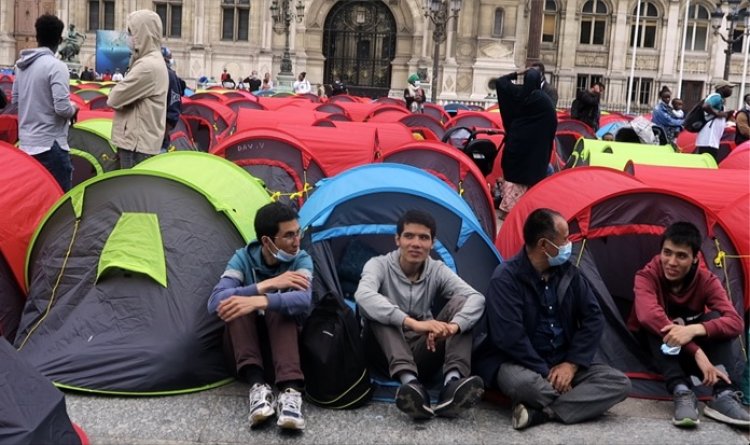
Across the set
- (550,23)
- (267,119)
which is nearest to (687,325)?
(267,119)

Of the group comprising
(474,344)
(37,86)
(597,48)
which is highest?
(597,48)

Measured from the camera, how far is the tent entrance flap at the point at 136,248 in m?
5.98

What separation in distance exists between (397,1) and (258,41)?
639cm

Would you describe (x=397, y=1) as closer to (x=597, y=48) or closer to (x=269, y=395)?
(x=597, y=48)

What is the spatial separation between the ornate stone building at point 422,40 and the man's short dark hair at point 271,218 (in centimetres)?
3222

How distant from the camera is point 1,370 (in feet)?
13.5

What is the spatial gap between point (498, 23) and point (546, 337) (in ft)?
112

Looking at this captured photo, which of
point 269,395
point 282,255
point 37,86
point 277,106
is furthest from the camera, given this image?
point 277,106

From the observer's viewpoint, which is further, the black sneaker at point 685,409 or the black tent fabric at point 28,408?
the black sneaker at point 685,409

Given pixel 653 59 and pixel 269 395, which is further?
pixel 653 59

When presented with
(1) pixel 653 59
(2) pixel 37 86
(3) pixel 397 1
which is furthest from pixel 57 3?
(2) pixel 37 86

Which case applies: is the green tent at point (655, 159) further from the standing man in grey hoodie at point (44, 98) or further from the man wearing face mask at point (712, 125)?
the standing man in grey hoodie at point (44, 98)

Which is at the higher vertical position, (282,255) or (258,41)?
(258,41)

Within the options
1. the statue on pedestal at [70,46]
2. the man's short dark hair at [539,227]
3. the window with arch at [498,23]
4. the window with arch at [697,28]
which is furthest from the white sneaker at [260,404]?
the window with arch at [697,28]
